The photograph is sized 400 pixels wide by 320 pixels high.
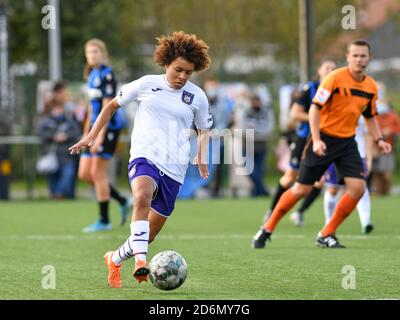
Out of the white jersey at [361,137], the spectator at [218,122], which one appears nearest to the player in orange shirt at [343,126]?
the white jersey at [361,137]

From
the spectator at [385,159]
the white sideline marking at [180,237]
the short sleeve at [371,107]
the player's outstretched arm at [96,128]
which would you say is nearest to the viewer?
the player's outstretched arm at [96,128]

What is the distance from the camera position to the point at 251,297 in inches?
327

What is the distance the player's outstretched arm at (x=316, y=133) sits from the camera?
11.1m

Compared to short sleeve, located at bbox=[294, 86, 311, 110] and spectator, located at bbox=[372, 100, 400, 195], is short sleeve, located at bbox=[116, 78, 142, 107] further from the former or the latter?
spectator, located at bbox=[372, 100, 400, 195]

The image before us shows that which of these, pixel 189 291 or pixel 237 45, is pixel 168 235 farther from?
pixel 237 45

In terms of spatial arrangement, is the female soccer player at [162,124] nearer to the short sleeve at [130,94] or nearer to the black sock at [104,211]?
the short sleeve at [130,94]

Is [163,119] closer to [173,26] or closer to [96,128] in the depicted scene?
[96,128]

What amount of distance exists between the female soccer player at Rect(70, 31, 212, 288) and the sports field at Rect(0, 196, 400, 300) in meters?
0.66

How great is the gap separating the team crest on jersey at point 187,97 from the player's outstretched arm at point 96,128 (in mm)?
562

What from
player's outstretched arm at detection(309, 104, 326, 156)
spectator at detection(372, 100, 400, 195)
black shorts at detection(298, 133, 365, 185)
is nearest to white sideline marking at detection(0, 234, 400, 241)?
black shorts at detection(298, 133, 365, 185)

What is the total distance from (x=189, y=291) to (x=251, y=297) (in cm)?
61

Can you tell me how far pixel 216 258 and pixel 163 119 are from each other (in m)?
2.52

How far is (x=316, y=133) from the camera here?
11320 millimetres

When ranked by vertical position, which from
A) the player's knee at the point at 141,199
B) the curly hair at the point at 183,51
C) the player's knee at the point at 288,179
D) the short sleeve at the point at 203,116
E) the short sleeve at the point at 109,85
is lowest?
the player's knee at the point at 141,199
